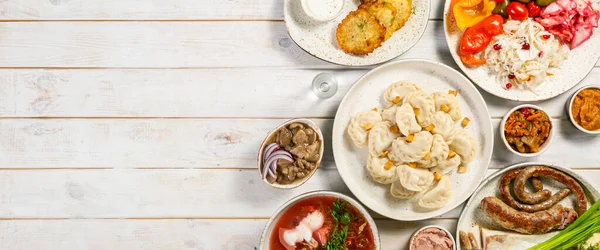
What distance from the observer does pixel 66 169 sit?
10.2 ft

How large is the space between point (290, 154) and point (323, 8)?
77 cm

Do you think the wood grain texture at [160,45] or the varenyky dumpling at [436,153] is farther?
the wood grain texture at [160,45]

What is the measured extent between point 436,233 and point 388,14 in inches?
45.1

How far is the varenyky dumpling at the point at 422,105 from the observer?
2783 millimetres

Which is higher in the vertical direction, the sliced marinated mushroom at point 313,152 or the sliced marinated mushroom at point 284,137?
the sliced marinated mushroom at point 284,137

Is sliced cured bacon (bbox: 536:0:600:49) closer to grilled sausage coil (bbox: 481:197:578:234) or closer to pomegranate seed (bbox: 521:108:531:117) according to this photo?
pomegranate seed (bbox: 521:108:531:117)

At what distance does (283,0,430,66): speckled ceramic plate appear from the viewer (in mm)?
2932

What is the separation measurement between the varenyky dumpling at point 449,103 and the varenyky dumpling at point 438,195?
316 millimetres

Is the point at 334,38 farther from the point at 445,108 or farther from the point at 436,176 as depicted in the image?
the point at 436,176

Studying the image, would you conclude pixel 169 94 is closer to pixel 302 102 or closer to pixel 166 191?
pixel 166 191

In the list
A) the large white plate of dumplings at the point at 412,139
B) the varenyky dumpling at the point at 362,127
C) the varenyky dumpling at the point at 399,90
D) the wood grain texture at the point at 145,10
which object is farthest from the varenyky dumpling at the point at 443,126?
the wood grain texture at the point at 145,10

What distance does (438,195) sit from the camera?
2842mm

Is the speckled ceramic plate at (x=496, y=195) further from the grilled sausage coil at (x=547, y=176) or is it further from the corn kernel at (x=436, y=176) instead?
the corn kernel at (x=436, y=176)

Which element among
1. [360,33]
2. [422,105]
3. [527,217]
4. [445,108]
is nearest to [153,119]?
[360,33]
